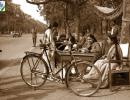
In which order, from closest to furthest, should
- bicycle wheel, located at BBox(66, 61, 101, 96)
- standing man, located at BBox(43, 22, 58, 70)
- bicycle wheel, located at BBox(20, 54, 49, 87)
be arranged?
1. bicycle wheel, located at BBox(66, 61, 101, 96)
2. bicycle wheel, located at BBox(20, 54, 49, 87)
3. standing man, located at BBox(43, 22, 58, 70)

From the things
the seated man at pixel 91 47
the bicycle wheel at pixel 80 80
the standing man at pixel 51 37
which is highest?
the standing man at pixel 51 37

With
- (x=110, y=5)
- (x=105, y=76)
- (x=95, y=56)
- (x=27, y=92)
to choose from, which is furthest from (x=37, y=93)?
(x=110, y=5)

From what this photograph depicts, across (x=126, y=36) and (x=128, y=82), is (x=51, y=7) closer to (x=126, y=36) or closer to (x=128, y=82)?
(x=126, y=36)

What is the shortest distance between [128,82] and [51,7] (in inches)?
868

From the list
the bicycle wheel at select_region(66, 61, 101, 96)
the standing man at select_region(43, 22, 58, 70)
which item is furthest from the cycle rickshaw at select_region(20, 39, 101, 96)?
the standing man at select_region(43, 22, 58, 70)

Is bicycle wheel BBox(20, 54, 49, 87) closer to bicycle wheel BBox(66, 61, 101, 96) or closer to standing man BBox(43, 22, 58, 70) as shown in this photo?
standing man BBox(43, 22, 58, 70)

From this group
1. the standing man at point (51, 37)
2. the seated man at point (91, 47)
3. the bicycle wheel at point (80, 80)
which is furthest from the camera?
the seated man at point (91, 47)

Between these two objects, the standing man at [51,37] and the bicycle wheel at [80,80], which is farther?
the standing man at [51,37]

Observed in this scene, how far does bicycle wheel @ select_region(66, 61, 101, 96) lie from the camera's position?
8.38 metres

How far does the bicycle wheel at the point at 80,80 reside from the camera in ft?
27.5

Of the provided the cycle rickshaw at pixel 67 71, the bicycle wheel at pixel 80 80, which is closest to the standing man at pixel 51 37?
the cycle rickshaw at pixel 67 71

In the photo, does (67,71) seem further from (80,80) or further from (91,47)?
(91,47)

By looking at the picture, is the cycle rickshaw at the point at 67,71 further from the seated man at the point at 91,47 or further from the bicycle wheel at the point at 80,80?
the seated man at the point at 91,47

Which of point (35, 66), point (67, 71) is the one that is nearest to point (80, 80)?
point (67, 71)
